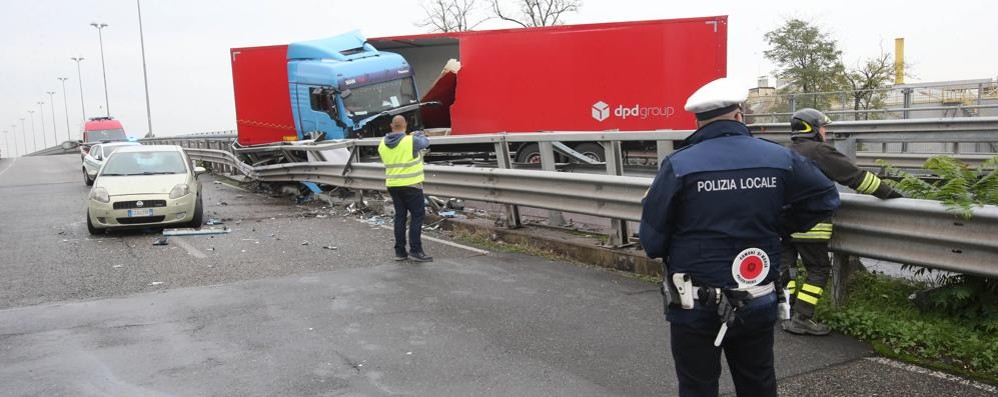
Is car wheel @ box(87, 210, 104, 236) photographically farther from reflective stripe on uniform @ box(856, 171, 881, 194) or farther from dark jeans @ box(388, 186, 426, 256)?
reflective stripe on uniform @ box(856, 171, 881, 194)

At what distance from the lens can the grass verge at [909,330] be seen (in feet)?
13.6

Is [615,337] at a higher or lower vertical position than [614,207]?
lower

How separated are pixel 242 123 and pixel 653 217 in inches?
700

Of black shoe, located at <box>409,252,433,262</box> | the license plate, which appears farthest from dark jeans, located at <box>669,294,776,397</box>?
the license plate

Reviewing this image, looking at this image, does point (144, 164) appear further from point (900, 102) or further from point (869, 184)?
point (900, 102)

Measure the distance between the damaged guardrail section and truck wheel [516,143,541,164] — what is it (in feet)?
14.7

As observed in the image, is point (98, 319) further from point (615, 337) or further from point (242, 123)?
point (242, 123)

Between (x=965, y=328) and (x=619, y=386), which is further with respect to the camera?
(x=965, y=328)

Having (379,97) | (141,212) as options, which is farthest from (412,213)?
(379,97)

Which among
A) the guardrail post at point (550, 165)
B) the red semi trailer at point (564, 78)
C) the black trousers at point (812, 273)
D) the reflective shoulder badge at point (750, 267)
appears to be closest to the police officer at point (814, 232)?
the black trousers at point (812, 273)

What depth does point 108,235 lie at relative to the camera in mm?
10594

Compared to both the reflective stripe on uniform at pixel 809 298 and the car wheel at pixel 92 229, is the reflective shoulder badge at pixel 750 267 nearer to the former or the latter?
the reflective stripe on uniform at pixel 809 298

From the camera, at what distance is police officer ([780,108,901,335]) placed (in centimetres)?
471

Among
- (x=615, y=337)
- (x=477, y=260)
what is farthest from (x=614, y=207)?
(x=615, y=337)
